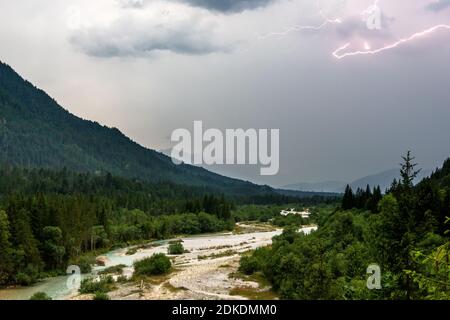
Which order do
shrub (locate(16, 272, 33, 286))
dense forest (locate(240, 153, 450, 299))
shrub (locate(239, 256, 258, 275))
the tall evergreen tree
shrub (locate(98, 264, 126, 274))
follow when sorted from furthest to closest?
the tall evergreen tree
shrub (locate(98, 264, 126, 274))
shrub (locate(239, 256, 258, 275))
shrub (locate(16, 272, 33, 286))
dense forest (locate(240, 153, 450, 299))

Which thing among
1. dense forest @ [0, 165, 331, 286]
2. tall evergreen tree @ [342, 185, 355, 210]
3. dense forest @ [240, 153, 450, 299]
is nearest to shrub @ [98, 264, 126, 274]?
dense forest @ [0, 165, 331, 286]

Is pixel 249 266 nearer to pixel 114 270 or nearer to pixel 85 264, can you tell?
pixel 114 270

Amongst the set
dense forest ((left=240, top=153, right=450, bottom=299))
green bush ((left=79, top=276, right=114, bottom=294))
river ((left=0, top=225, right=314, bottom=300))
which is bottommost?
river ((left=0, top=225, right=314, bottom=300))

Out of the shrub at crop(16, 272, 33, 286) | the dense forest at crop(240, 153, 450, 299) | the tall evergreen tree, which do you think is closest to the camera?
the dense forest at crop(240, 153, 450, 299)

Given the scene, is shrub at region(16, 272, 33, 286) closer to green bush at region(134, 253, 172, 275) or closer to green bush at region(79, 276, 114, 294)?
green bush at region(79, 276, 114, 294)

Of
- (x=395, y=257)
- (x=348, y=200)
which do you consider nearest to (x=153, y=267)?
(x=348, y=200)

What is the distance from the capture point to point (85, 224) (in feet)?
273

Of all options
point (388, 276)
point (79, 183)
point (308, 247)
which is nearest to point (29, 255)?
point (308, 247)

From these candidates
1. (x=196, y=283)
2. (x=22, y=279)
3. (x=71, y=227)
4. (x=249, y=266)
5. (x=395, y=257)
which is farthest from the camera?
(x=71, y=227)

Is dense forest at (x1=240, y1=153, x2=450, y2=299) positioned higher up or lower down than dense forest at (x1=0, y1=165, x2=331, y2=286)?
higher up

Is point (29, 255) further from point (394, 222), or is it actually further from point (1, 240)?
point (394, 222)

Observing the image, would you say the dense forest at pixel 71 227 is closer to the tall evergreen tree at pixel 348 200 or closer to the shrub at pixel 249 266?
the shrub at pixel 249 266

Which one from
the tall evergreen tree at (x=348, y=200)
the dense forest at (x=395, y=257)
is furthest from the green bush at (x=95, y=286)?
the tall evergreen tree at (x=348, y=200)
